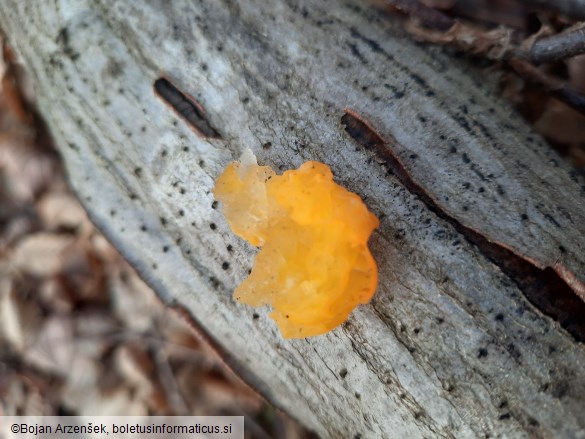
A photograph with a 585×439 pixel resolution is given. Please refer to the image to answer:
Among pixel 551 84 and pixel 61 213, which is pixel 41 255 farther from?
pixel 551 84

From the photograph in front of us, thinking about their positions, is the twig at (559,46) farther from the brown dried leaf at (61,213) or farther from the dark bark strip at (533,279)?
the brown dried leaf at (61,213)

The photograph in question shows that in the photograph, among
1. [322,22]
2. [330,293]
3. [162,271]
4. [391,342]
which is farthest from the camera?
[162,271]

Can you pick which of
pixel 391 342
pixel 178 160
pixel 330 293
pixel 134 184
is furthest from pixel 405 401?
pixel 134 184

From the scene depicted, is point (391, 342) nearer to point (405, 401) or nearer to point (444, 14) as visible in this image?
point (405, 401)

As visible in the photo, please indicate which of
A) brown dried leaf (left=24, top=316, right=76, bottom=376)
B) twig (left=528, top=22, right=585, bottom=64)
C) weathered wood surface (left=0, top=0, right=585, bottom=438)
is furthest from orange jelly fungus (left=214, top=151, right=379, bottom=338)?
brown dried leaf (left=24, top=316, right=76, bottom=376)

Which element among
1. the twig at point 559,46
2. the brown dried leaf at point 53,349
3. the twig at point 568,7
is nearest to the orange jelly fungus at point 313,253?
the twig at point 559,46

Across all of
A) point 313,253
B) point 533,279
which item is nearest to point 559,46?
point 533,279
